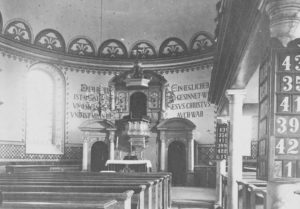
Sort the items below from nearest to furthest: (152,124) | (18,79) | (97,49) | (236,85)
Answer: (236,85)
(18,79)
(152,124)
(97,49)

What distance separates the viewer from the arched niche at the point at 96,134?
15.9 meters

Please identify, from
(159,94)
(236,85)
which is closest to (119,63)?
(159,94)

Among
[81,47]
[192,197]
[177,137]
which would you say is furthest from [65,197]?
[81,47]

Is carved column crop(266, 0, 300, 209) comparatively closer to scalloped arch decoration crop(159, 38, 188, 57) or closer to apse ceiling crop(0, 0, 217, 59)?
apse ceiling crop(0, 0, 217, 59)

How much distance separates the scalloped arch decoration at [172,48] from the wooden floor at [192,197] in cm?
591

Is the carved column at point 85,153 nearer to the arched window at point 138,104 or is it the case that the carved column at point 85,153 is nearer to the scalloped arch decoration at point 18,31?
the arched window at point 138,104

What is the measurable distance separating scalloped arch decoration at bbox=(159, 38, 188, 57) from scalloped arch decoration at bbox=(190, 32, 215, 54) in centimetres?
42

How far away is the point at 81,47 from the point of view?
1772 cm

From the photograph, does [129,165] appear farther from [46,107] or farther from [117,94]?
[46,107]

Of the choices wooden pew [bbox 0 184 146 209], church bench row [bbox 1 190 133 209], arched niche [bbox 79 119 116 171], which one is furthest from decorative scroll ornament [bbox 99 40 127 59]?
church bench row [bbox 1 190 133 209]

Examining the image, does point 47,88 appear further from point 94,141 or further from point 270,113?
point 270,113

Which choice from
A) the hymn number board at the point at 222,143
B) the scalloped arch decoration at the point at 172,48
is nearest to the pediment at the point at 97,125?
the scalloped arch decoration at the point at 172,48

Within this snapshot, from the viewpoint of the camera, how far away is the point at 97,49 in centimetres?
1808

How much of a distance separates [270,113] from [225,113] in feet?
30.0
